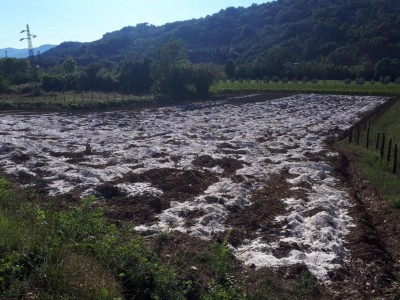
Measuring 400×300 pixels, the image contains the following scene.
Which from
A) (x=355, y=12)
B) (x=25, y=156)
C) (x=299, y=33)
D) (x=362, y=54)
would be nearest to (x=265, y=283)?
(x=25, y=156)

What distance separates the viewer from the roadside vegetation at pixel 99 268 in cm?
565

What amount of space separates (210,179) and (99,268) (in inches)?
370

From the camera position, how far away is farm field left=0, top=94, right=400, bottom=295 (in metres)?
10.5

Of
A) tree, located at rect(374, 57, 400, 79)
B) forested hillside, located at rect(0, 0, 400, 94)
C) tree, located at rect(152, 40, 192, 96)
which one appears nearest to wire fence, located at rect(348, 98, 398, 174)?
tree, located at rect(152, 40, 192, 96)

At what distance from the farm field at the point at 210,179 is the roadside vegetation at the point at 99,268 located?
99cm

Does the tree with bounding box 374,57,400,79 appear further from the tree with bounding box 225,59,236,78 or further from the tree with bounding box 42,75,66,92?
the tree with bounding box 42,75,66,92

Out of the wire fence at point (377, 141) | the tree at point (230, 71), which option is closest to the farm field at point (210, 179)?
the wire fence at point (377, 141)

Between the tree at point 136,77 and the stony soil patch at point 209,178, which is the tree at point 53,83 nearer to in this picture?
the tree at point 136,77

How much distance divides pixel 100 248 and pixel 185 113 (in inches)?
1317

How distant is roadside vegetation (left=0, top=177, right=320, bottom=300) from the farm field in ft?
3.26

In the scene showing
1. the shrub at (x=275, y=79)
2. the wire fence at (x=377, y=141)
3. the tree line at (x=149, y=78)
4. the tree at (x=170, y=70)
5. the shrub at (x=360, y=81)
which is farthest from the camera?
the shrub at (x=275, y=79)

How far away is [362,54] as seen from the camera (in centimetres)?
11125

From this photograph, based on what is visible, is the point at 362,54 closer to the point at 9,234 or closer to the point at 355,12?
Answer: the point at 355,12

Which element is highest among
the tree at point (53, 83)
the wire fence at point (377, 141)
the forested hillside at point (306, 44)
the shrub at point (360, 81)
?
the forested hillside at point (306, 44)
